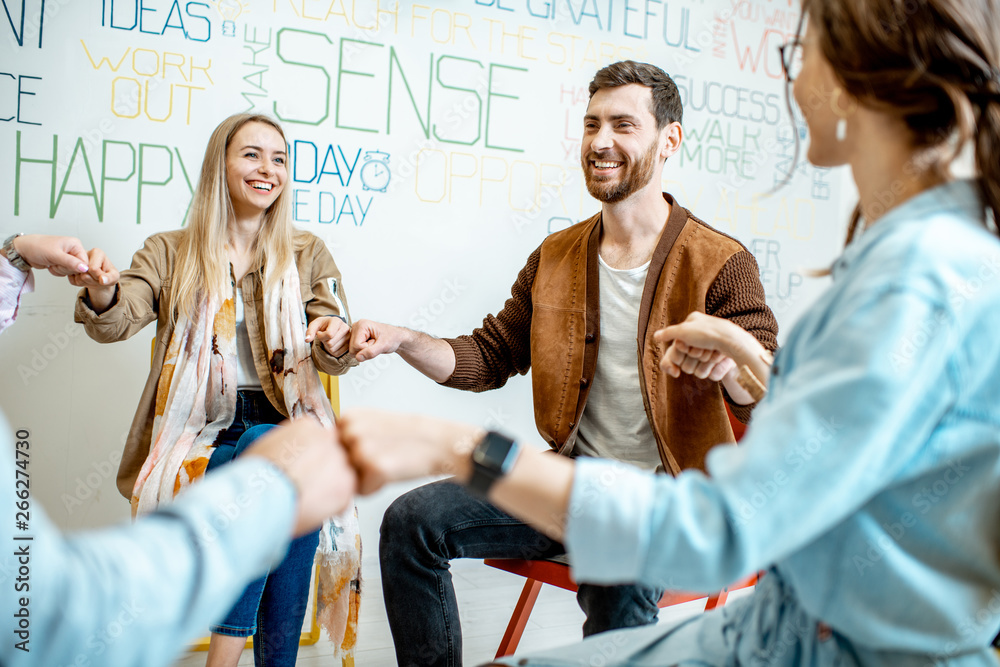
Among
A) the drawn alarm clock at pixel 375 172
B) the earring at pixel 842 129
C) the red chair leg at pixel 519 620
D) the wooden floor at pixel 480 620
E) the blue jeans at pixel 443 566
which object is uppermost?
the drawn alarm clock at pixel 375 172

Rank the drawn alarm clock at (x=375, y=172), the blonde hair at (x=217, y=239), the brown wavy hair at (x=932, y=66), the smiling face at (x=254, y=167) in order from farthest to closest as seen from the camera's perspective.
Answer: the drawn alarm clock at (x=375, y=172) → the smiling face at (x=254, y=167) → the blonde hair at (x=217, y=239) → the brown wavy hair at (x=932, y=66)

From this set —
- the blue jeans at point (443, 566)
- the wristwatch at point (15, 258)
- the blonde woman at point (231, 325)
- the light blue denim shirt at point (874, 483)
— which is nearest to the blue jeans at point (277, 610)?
the blonde woman at point (231, 325)

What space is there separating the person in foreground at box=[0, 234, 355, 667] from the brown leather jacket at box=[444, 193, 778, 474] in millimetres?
1153

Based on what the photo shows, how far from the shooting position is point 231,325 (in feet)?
6.78

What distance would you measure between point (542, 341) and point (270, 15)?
5.11 ft

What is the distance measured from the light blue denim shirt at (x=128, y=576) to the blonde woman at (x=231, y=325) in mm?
1173

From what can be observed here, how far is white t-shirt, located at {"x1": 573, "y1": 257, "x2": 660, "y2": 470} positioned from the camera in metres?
1.74

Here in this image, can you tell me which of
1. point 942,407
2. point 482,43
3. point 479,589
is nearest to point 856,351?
point 942,407

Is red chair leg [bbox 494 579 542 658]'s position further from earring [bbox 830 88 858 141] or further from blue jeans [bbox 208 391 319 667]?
earring [bbox 830 88 858 141]

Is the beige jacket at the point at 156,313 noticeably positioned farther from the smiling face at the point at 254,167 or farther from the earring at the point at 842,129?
the earring at the point at 842,129

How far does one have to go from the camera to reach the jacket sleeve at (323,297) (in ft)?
6.74

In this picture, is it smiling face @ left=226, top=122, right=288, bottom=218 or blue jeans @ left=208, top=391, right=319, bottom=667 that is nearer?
blue jeans @ left=208, top=391, right=319, bottom=667

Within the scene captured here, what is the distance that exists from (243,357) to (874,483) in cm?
180

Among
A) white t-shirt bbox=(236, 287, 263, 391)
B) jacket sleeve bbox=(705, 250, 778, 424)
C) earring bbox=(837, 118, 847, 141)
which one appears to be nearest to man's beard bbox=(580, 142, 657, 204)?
jacket sleeve bbox=(705, 250, 778, 424)
